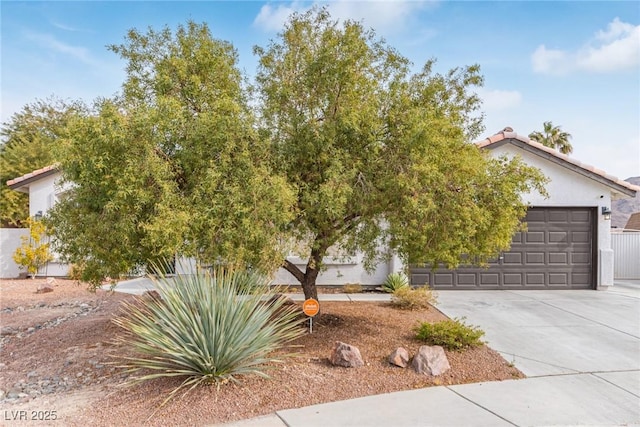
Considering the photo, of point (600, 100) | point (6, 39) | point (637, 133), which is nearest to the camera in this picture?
point (6, 39)

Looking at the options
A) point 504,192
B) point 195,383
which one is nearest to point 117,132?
point 195,383

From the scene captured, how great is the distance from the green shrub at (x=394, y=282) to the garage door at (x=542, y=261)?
2.56ft

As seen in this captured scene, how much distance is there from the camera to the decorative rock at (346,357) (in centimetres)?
561

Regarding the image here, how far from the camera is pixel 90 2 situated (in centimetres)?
893

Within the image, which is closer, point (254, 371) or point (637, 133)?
point (254, 371)

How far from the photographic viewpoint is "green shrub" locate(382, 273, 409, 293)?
1186cm

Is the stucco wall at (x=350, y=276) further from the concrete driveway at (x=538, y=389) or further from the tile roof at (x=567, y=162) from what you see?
the tile roof at (x=567, y=162)

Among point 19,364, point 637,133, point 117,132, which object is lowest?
point 19,364

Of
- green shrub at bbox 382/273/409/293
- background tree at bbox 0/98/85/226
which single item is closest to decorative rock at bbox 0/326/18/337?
green shrub at bbox 382/273/409/293

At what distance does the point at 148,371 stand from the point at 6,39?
9.21 m

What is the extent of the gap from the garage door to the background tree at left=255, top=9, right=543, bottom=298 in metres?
6.57

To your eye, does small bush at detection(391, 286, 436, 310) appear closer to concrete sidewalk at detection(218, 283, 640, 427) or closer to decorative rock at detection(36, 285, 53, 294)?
concrete sidewalk at detection(218, 283, 640, 427)

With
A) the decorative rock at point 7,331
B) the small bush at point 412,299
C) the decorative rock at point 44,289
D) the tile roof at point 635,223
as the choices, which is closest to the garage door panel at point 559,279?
A: the small bush at point 412,299

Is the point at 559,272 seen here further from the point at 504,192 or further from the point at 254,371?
the point at 254,371
